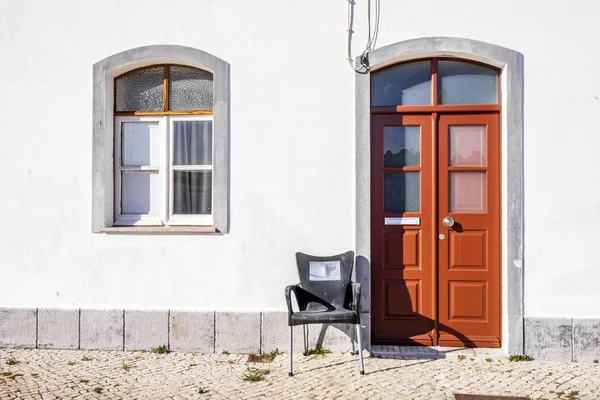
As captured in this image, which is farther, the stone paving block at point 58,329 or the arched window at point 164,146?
the arched window at point 164,146

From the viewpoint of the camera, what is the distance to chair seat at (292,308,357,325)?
167 inches

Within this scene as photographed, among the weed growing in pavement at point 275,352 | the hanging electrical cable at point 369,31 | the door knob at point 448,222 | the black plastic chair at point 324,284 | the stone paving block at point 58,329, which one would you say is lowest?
the weed growing in pavement at point 275,352

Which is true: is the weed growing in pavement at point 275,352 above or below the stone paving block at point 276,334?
below

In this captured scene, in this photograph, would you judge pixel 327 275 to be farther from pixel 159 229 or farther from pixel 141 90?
pixel 141 90

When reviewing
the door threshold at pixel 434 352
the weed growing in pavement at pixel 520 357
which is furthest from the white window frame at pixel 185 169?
the weed growing in pavement at pixel 520 357

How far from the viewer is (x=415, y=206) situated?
499 centimetres

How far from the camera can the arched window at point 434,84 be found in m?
4.96

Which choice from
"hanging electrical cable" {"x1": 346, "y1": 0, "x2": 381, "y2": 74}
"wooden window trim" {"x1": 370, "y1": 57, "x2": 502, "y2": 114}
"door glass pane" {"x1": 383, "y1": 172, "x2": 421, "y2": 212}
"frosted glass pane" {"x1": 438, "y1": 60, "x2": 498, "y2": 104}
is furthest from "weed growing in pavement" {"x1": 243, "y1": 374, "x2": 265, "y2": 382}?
"frosted glass pane" {"x1": 438, "y1": 60, "x2": 498, "y2": 104}

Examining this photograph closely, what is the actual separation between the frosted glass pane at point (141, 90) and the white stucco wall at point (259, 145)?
32cm

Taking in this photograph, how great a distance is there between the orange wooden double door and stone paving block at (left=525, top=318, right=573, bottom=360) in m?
0.32

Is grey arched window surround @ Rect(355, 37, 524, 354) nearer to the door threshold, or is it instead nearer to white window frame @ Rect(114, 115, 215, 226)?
the door threshold

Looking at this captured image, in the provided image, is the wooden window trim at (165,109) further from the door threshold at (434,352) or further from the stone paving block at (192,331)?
the door threshold at (434,352)

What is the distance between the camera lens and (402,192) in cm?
500

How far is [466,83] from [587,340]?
109 inches
